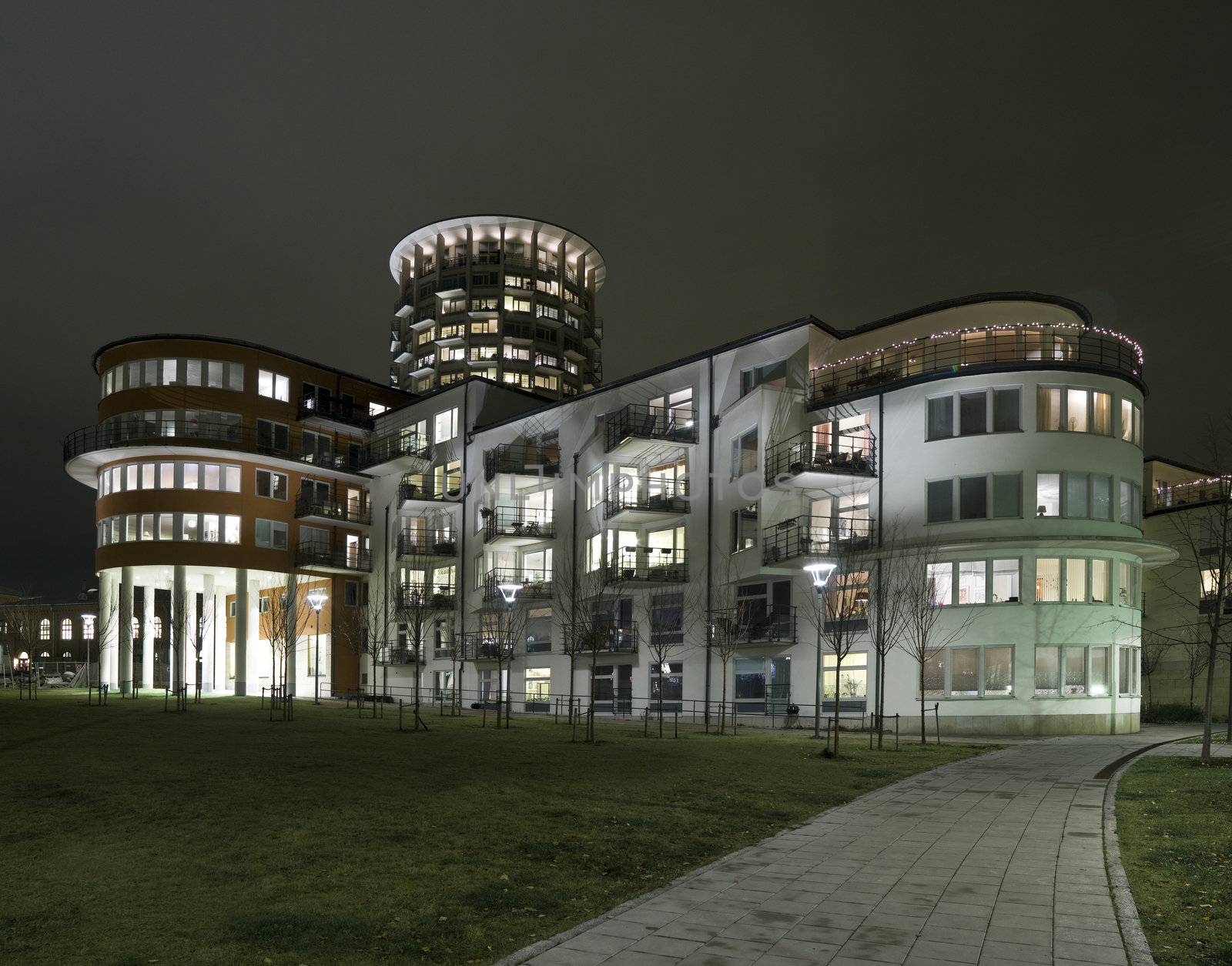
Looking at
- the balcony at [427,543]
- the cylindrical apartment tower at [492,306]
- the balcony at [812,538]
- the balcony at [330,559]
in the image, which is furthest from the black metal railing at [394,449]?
the cylindrical apartment tower at [492,306]

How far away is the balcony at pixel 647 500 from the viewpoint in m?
47.7

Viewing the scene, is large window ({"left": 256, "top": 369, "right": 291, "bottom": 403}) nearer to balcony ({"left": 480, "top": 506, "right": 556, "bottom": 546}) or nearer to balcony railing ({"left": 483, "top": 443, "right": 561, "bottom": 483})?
balcony railing ({"left": 483, "top": 443, "right": 561, "bottom": 483})

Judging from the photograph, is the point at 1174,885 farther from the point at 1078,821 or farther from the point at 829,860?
the point at 1078,821

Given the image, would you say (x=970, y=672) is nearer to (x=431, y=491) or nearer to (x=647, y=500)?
(x=647, y=500)

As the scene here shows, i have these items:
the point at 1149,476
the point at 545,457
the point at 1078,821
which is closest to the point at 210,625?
the point at 545,457

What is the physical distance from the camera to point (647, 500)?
48031mm

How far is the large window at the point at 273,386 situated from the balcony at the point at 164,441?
275 centimetres

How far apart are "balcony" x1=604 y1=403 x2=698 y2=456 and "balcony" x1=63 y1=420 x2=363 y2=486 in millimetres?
23996

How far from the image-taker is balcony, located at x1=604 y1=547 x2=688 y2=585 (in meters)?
47.2

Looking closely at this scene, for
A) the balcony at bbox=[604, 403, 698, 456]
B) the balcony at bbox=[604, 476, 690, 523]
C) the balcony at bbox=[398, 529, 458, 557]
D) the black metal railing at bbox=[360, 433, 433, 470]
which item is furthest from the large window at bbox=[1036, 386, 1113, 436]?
the black metal railing at bbox=[360, 433, 433, 470]

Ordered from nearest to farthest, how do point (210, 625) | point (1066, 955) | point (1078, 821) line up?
point (1066, 955) → point (1078, 821) → point (210, 625)

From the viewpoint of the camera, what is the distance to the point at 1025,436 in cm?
3772

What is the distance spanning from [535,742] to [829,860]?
49.9 ft

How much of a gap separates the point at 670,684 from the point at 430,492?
71.8 feet
